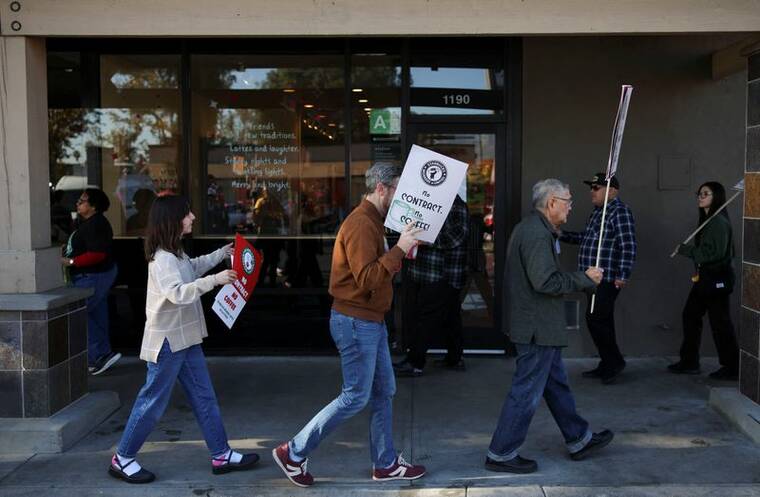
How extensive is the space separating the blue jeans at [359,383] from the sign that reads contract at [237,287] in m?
0.58

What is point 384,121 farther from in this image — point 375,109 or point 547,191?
point 547,191

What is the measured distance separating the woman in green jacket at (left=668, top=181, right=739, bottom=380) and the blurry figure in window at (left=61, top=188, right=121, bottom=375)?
16.7ft

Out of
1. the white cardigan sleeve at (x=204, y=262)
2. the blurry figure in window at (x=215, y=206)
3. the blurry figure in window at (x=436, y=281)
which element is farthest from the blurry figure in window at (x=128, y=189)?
the white cardigan sleeve at (x=204, y=262)

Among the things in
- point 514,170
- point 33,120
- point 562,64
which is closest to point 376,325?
point 33,120

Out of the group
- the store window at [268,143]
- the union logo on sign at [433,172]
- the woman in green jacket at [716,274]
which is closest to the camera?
the union logo on sign at [433,172]

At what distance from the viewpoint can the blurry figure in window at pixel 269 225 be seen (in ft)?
26.8

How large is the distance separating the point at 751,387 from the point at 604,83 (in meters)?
3.20

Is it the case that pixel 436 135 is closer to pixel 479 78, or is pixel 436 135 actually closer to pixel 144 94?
pixel 479 78

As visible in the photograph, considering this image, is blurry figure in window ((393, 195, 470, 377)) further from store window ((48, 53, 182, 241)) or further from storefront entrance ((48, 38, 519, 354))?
store window ((48, 53, 182, 241))

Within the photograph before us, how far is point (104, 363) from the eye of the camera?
7648mm

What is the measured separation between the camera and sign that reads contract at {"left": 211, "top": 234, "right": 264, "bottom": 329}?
4754 millimetres

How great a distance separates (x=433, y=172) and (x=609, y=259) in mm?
2793

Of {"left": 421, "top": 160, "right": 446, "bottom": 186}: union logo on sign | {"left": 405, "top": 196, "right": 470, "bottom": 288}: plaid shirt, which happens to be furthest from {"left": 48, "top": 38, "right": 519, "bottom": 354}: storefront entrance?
{"left": 421, "top": 160, "right": 446, "bottom": 186}: union logo on sign

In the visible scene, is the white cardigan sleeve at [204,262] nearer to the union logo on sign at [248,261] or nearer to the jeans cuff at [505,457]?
the union logo on sign at [248,261]
